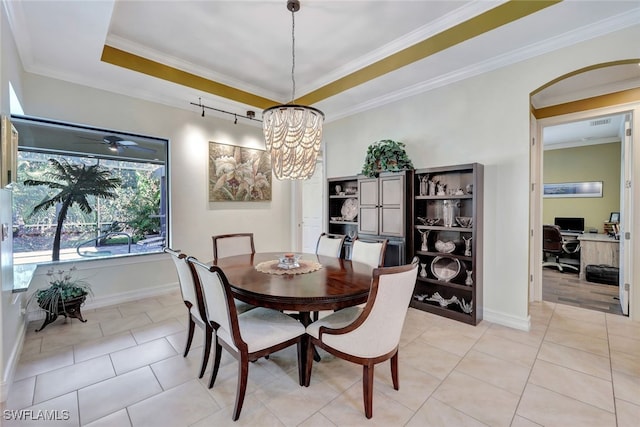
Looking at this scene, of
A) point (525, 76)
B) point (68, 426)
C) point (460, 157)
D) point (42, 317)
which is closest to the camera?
point (68, 426)

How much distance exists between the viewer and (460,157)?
3305 millimetres

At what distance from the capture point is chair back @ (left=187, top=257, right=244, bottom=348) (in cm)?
165

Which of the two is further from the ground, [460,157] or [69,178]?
[460,157]

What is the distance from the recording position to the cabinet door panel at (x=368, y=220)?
376 centimetres

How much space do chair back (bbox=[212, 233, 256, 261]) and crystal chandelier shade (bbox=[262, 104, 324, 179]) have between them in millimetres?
1209

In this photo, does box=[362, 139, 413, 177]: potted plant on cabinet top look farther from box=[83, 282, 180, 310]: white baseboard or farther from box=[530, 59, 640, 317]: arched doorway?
box=[83, 282, 180, 310]: white baseboard

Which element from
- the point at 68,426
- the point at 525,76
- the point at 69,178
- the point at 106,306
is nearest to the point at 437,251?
the point at 525,76

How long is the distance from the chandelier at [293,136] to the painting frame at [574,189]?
6555 millimetres

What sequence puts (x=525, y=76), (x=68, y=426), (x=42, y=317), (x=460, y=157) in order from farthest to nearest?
(x=460, y=157), (x=42, y=317), (x=525, y=76), (x=68, y=426)

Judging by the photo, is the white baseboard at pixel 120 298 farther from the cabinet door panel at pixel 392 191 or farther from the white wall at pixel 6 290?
the cabinet door panel at pixel 392 191

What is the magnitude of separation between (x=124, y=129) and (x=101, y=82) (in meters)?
0.56

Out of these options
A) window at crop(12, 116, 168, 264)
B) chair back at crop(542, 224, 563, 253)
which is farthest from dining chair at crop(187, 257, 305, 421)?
chair back at crop(542, 224, 563, 253)

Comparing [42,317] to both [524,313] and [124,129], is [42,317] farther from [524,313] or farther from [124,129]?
[524,313]

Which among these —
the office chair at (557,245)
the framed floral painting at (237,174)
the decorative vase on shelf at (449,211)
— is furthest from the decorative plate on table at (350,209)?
the office chair at (557,245)
